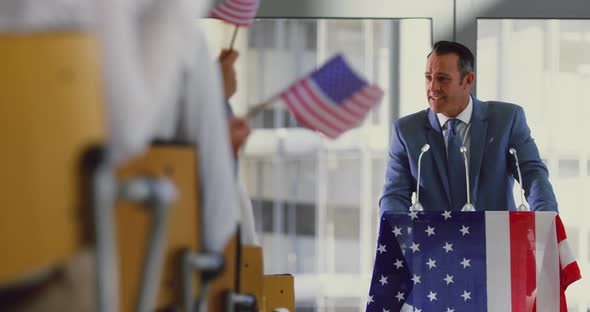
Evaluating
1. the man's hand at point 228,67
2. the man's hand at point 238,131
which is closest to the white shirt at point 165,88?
the man's hand at point 238,131

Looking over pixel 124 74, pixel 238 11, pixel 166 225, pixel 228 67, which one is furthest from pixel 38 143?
pixel 238 11

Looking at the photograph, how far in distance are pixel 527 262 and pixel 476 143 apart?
850mm

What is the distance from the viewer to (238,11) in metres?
2.84

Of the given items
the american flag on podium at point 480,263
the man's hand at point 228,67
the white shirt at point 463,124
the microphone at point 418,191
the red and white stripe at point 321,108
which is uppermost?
the man's hand at point 228,67

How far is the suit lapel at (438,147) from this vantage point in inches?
181

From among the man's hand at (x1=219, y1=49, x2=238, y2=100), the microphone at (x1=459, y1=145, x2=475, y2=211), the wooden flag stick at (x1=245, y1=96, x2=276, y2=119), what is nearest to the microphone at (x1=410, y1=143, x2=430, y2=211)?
the microphone at (x1=459, y1=145, x2=475, y2=211)

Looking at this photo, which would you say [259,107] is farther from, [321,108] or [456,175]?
[456,175]

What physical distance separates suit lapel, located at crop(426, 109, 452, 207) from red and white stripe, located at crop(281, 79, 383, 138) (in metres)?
2.34

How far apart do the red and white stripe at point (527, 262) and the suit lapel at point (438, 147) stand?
25.8 inches

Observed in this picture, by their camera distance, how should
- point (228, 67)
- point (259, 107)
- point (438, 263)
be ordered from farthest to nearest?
1. point (438, 263)
2. point (228, 67)
3. point (259, 107)

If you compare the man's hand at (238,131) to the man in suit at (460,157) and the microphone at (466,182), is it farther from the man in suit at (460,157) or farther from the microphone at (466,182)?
the man in suit at (460,157)

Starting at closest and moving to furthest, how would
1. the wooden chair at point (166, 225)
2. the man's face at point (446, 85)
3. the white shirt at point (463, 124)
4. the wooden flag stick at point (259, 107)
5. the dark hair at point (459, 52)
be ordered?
the wooden chair at point (166, 225) < the wooden flag stick at point (259, 107) < the white shirt at point (463, 124) < the man's face at point (446, 85) < the dark hair at point (459, 52)

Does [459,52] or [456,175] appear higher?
[459,52]

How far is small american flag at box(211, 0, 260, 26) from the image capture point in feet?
9.27
